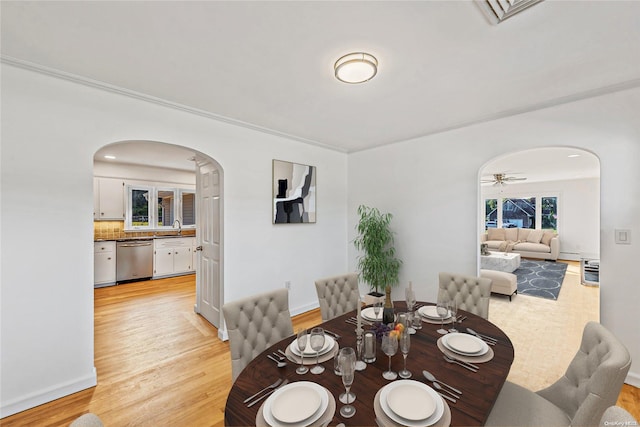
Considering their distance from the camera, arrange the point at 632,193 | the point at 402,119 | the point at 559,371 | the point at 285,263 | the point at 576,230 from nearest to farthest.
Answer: the point at 632,193, the point at 559,371, the point at 402,119, the point at 285,263, the point at 576,230

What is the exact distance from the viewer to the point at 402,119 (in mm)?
3080

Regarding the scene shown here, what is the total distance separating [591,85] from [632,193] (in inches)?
38.9

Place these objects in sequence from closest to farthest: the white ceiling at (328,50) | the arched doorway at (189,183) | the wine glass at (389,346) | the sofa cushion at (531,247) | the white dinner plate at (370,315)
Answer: the wine glass at (389,346)
the white ceiling at (328,50)
the white dinner plate at (370,315)
the arched doorway at (189,183)
the sofa cushion at (531,247)

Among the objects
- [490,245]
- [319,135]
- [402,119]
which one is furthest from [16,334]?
[490,245]

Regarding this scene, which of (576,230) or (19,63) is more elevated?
(19,63)

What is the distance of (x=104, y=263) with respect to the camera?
5207mm

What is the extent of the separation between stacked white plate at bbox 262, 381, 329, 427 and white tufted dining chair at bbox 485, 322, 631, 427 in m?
0.89

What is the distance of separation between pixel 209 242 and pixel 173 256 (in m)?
3.21

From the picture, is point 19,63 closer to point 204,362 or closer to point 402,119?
point 204,362

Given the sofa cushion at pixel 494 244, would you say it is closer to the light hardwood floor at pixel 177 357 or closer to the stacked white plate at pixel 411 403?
the light hardwood floor at pixel 177 357

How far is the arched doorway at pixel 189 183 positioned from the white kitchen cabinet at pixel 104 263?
0.51 metres

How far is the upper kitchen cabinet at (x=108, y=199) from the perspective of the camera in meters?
5.39

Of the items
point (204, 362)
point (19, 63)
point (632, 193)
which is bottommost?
point (204, 362)

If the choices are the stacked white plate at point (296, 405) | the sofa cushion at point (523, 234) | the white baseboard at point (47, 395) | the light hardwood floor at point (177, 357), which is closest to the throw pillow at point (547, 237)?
the sofa cushion at point (523, 234)
